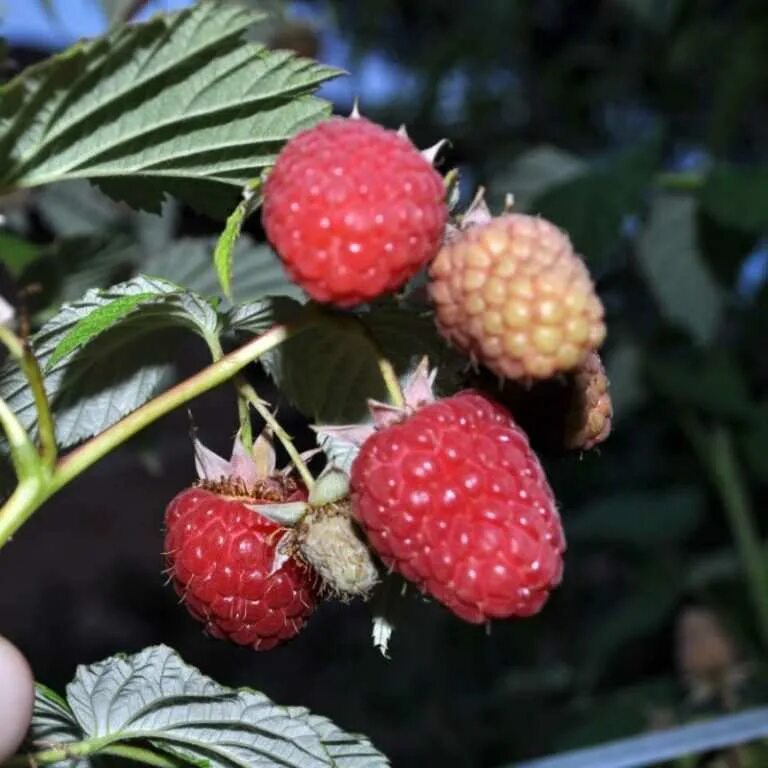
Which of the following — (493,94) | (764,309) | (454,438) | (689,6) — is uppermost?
(454,438)

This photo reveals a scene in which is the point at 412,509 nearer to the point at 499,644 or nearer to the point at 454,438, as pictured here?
the point at 454,438

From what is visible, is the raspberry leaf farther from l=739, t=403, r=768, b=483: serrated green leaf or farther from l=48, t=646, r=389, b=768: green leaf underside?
l=739, t=403, r=768, b=483: serrated green leaf

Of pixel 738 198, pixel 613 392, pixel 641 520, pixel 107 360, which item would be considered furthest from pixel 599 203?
pixel 107 360

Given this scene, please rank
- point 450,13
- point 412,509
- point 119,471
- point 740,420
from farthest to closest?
point 119,471 < point 450,13 < point 740,420 < point 412,509

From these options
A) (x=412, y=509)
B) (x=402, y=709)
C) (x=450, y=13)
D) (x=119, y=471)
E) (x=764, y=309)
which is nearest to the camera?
(x=412, y=509)

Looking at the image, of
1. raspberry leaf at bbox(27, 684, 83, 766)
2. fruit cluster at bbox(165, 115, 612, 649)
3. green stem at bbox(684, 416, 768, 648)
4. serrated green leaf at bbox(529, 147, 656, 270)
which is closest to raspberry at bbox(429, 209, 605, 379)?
fruit cluster at bbox(165, 115, 612, 649)

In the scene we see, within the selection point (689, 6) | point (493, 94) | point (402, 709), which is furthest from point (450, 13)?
point (402, 709)

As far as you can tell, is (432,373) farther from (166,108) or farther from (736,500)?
(736,500)
